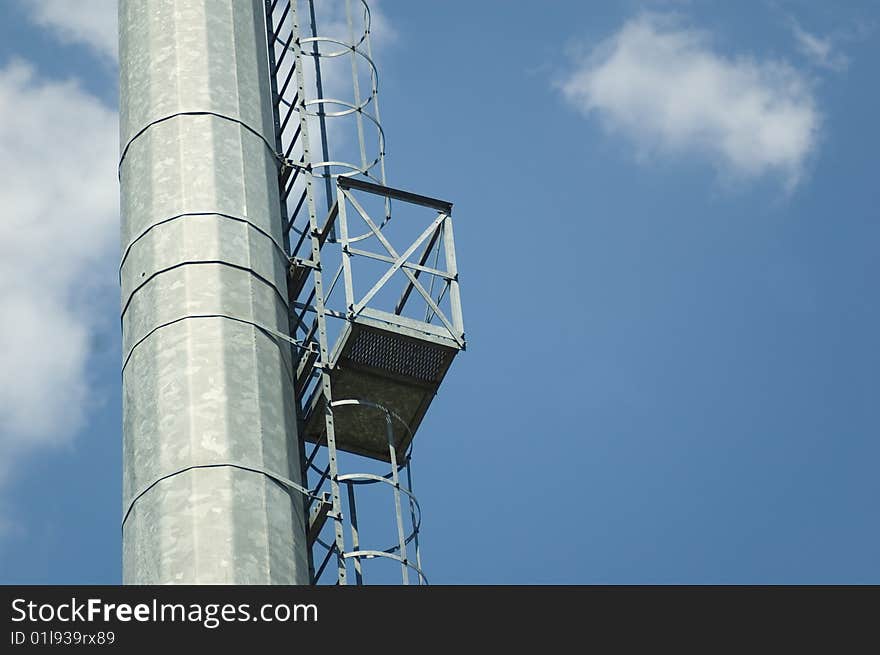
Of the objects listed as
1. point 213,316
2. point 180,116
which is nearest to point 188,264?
point 213,316

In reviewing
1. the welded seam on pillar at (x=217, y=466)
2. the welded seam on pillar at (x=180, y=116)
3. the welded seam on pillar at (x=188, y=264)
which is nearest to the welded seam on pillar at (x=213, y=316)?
the welded seam on pillar at (x=188, y=264)

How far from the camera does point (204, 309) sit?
2775 centimetres

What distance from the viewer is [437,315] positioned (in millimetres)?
29422

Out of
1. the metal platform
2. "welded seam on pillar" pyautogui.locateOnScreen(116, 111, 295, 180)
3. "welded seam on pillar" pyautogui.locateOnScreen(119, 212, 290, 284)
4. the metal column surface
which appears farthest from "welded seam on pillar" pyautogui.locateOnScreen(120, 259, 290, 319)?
"welded seam on pillar" pyautogui.locateOnScreen(116, 111, 295, 180)

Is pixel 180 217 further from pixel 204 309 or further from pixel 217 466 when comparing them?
pixel 217 466

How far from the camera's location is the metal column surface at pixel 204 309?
84.7 feet

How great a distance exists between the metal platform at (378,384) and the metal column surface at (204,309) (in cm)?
84

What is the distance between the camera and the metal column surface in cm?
2583

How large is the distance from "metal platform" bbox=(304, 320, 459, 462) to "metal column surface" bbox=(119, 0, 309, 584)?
0.84 metres

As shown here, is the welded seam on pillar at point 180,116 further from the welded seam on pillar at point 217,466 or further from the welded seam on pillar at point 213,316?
the welded seam on pillar at point 217,466
